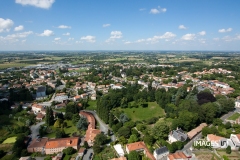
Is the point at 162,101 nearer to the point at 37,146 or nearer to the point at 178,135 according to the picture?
the point at 178,135

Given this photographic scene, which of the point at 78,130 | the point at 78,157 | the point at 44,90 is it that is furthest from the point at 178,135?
the point at 44,90

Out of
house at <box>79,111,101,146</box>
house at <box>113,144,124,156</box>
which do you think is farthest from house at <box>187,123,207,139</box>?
house at <box>79,111,101,146</box>

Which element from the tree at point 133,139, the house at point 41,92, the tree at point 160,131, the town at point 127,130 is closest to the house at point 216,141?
the town at point 127,130

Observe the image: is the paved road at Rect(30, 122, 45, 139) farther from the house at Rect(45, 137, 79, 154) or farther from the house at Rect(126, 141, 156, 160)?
the house at Rect(126, 141, 156, 160)

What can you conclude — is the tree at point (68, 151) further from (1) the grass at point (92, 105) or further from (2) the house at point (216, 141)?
(2) the house at point (216, 141)

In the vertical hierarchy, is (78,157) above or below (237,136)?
below
